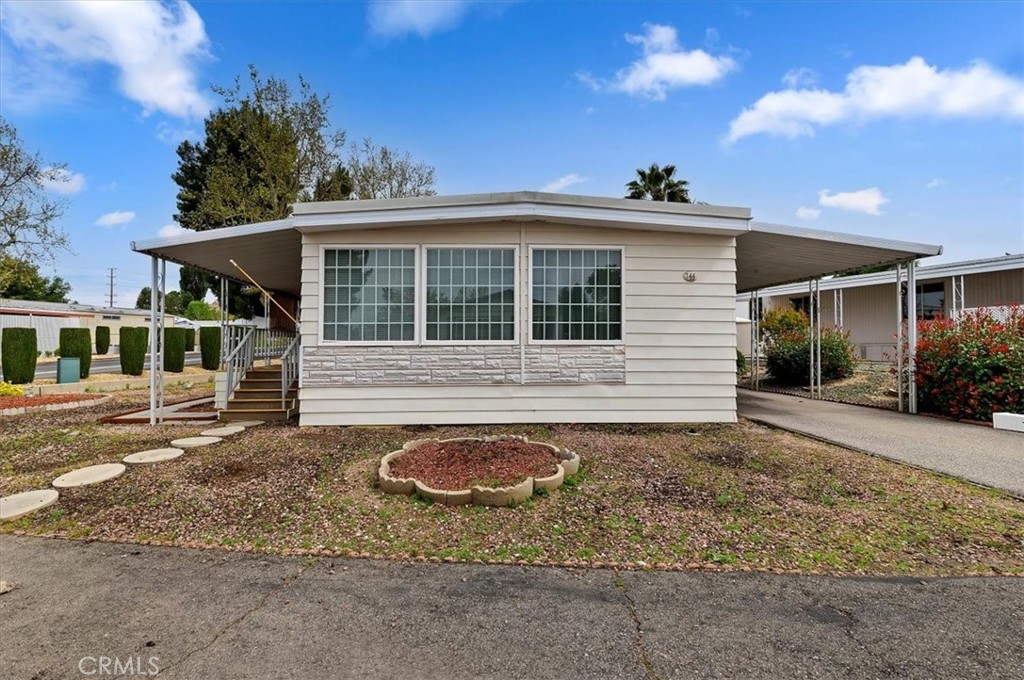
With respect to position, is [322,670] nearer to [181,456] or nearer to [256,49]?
[181,456]

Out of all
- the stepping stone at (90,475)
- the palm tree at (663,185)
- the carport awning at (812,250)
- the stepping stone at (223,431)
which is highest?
the palm tree at (663,185)

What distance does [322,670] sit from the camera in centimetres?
205

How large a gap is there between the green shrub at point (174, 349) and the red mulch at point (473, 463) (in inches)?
598

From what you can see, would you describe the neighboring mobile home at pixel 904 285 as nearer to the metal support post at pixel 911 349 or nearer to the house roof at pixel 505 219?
the metal support post at pixel 911 349

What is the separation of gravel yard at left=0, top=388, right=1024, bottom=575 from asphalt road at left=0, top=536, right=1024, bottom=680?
26cm

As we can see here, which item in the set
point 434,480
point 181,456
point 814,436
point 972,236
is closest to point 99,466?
point 181,456

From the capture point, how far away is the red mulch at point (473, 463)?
4219 millimetres


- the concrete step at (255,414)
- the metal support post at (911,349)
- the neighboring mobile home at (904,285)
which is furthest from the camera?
the neighboring mobile home at (904,285)

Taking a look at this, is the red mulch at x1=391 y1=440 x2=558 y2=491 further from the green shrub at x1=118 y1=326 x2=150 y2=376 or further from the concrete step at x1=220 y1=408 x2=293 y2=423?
the green shrub at x1=118 y1=326 x2=150 y2=376

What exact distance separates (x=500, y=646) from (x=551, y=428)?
4565 millimetres

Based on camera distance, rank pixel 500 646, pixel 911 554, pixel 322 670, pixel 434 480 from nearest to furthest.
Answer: pixel 322 670
pixel 500 646
pixel 911 554
pixel 434 480

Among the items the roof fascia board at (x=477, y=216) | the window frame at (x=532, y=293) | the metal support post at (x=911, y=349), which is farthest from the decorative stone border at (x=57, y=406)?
the metal support post at (x=911, y=349)

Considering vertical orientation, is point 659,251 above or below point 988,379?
above

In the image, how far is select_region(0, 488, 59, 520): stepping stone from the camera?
386 centimetres
